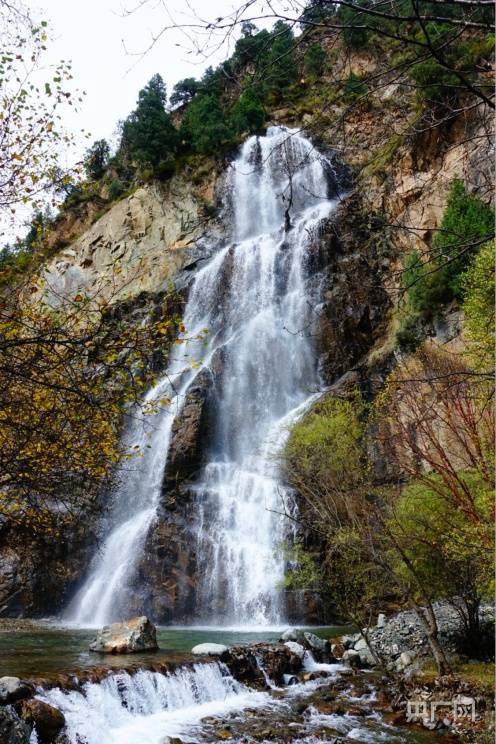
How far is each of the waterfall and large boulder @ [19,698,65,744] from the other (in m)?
0.20

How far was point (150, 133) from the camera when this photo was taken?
4466cm

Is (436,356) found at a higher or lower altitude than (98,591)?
higher

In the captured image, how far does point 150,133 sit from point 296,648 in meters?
41.7

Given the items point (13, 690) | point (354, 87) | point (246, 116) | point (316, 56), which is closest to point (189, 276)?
point (246, 116)

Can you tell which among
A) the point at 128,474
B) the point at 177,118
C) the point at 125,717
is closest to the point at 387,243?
the point at 128,474

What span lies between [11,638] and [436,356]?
16958 mm

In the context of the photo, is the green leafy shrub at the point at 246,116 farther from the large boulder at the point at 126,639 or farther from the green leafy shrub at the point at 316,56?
the green leafy shrub at the point at 316,56

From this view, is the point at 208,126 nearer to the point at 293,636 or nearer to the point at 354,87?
the point at 293,636

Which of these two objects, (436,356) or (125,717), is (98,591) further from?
(436,356)

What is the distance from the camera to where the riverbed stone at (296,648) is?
1304 centimetres

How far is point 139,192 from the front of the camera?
4416 cm

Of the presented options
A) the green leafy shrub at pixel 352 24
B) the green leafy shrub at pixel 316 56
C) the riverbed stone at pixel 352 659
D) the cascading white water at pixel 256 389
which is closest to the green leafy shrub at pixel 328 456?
the cascading white water at pixel 256 389

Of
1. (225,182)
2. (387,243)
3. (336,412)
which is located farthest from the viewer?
(225,182)

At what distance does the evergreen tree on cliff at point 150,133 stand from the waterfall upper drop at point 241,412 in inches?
301
